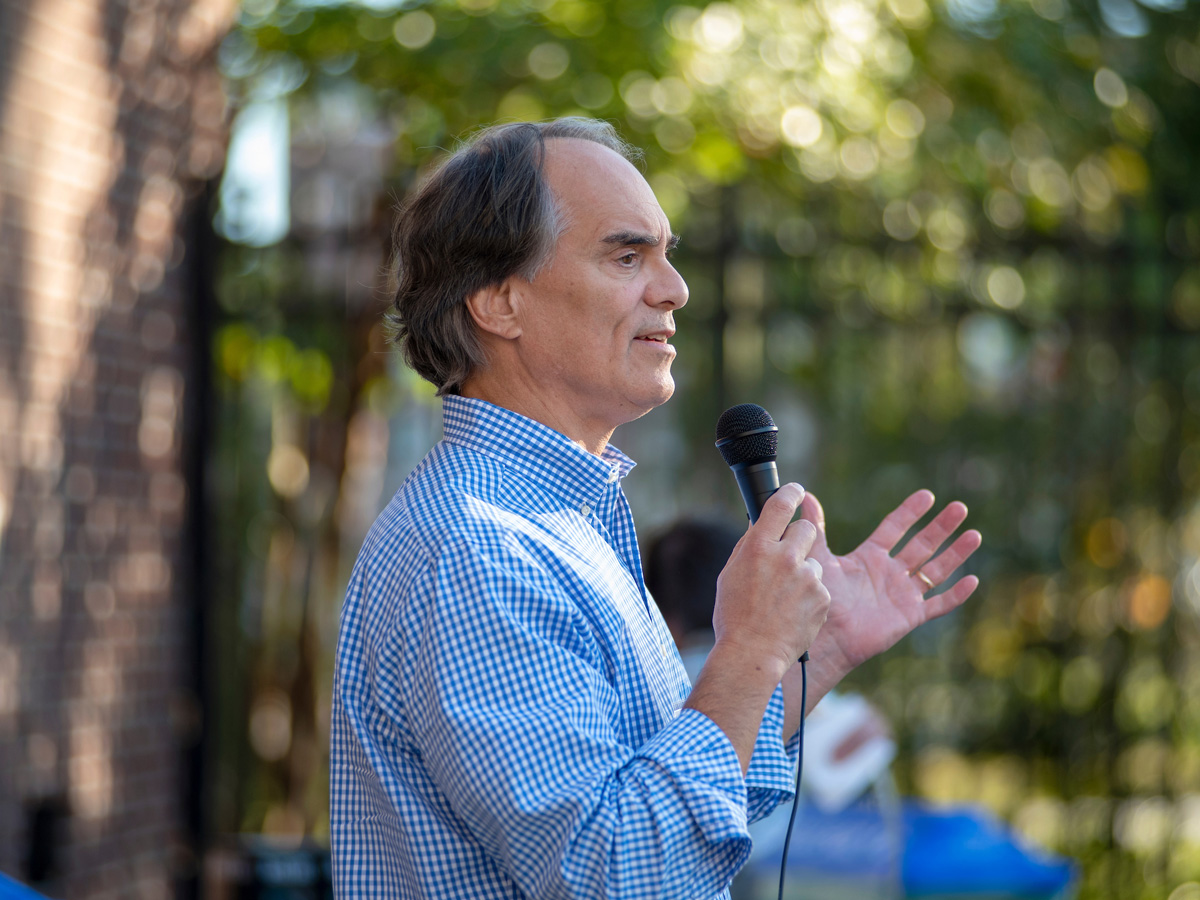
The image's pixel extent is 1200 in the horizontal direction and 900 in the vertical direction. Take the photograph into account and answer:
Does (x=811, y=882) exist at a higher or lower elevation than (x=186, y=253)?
lower

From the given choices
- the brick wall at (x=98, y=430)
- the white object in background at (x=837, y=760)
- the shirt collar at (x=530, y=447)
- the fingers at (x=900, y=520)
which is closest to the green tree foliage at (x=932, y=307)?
the brick wall at (x=98, y=430)

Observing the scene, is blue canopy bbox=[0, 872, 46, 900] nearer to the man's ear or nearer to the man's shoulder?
the man's shoulder

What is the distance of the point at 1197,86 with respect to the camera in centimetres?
512

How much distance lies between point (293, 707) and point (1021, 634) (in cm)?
307

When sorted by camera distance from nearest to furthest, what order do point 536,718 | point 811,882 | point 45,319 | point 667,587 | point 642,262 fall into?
point 536,718 < point 642,262 < point 667,587 < point 811,882 < point 45,319

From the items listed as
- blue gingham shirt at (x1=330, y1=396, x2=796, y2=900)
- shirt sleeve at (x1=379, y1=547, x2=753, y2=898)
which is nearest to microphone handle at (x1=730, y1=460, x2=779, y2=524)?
blue gingham shirt at (x1=330, y1=396, x2=796, y2=900)

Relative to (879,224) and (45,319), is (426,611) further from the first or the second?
(879,224)

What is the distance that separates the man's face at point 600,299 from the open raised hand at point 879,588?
1.29ft

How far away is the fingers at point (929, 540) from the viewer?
82.7 inches

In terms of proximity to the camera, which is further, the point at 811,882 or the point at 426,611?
the point at 811,882

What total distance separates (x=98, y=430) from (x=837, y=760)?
264 cm

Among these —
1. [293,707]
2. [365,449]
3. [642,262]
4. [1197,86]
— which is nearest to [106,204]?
Result: [365,449]

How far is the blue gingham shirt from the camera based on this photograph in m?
1.34

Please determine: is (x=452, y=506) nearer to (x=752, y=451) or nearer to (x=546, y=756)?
(x=546, y=756)
